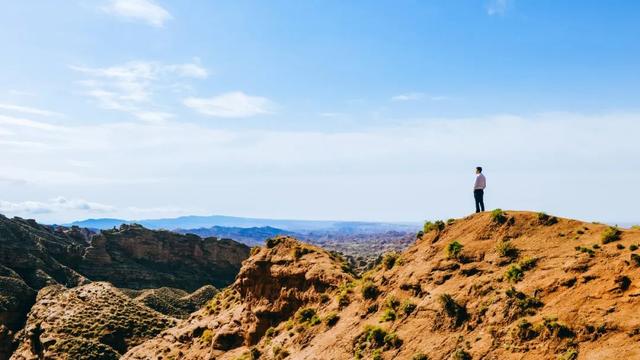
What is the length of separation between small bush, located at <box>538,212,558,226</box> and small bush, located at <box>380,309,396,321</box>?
414 inches

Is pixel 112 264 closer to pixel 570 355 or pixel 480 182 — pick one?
pixel 480 182

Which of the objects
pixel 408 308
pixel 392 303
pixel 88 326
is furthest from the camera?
pixel 88 326

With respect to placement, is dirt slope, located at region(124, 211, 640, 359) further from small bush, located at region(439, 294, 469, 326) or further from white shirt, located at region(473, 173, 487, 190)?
white shirt, located at region(473, 173, 487, 190)

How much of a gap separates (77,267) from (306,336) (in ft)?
408

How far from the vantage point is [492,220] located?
32406 mm

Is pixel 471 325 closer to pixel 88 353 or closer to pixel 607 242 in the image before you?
pixel 607 242

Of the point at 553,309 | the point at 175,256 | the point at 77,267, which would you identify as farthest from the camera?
the point at 175,256

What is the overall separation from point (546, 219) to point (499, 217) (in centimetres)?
284

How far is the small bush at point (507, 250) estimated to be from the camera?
28594 mm

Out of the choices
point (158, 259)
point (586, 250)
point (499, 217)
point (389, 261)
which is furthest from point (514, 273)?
point (158, 259)

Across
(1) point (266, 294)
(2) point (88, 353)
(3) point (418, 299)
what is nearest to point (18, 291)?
(2) point (88, 353)

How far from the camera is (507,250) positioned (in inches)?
1141

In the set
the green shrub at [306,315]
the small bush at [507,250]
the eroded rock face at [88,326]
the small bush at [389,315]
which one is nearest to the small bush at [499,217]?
the small bush at [507,250]

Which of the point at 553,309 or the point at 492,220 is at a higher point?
the point at 492,220
